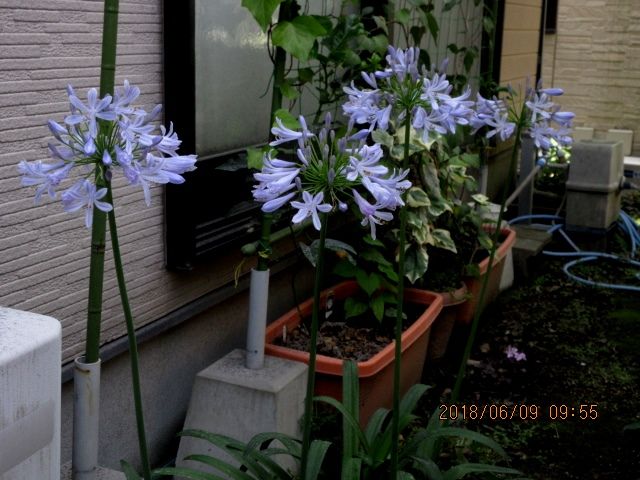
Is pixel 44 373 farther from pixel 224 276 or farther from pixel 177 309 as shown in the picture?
pixel 224 276

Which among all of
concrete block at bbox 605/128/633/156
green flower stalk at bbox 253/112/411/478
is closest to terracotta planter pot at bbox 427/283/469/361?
green flower stalk at bbox 253/112/411/478

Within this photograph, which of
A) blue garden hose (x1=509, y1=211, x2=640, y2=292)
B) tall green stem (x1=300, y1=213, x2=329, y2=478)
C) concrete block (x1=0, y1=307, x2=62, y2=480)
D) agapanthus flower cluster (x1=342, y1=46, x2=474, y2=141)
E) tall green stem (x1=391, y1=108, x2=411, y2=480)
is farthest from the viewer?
blue garden hose (x1=509, y1=211, x2=640, y2=292)

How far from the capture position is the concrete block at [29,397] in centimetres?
159

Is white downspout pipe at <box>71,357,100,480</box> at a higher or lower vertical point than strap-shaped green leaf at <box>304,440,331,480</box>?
higher

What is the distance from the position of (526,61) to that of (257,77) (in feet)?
14.2

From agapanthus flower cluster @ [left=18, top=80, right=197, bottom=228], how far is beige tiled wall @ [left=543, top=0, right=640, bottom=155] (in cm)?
888

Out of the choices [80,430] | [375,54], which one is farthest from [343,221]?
[80,430]

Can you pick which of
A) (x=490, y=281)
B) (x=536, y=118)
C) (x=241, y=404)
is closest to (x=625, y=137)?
(x=490, y=281)

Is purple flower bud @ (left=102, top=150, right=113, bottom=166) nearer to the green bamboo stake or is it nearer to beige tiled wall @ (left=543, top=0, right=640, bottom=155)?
the green bamboo stake

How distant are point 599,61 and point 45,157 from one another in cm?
846

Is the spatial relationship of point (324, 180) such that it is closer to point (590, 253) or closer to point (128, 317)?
point (128, 317)

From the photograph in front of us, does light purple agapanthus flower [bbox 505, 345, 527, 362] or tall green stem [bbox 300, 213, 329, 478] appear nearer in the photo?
tall green stem [bbox 300, 213, 329, 478]

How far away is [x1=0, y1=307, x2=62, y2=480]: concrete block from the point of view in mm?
1587

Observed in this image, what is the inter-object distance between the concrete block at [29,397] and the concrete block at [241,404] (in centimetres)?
133
